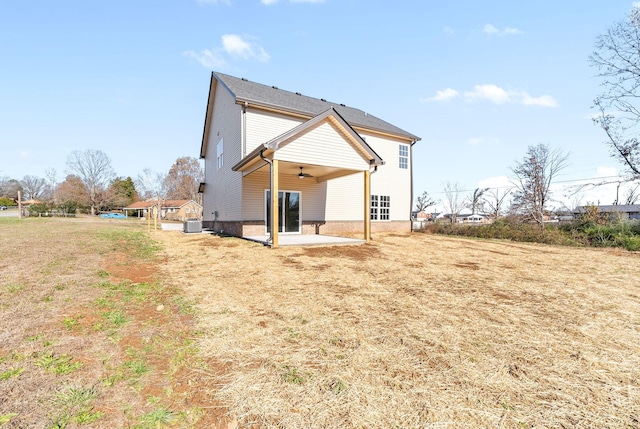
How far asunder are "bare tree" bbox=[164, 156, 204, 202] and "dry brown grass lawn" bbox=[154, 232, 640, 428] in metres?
54.8

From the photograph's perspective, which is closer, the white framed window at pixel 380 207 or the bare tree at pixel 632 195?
the white framed window at pixel 380 207

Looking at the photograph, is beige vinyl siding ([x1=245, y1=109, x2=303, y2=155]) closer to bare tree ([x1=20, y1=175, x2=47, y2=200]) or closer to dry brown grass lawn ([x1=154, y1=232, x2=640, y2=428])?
Answer: dry brown grass lawn ([x1=154, y1=232, x2=640, y2=428])

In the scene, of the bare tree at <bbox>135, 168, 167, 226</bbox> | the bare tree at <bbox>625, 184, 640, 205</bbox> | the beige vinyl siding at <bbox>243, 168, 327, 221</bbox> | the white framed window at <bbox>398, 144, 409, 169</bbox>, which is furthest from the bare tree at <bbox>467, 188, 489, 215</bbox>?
the bare tree at <bbox>135, 168, 167, 226</bbox>

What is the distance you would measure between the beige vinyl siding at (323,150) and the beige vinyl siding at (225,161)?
Result: 3862 mm

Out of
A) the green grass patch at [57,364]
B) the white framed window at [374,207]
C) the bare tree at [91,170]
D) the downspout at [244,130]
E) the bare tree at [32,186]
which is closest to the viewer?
the green grass patch at [57,364]

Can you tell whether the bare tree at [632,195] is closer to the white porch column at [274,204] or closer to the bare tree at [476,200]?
the bare tree at [476,200]

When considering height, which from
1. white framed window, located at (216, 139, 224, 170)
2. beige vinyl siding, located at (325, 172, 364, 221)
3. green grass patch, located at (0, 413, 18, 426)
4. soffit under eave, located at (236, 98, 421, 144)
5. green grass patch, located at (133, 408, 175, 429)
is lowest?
green grass patch, located at (133, 408, 175, 429)

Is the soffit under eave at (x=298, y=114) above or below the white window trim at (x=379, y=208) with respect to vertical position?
above

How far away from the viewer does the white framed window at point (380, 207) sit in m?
16.1

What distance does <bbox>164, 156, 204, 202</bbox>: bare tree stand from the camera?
54.3m

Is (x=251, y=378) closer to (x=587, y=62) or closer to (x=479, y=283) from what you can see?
(x=479, y=283)

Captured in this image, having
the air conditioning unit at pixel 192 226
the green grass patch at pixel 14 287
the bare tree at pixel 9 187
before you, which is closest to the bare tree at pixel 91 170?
the bare tree at pixel 9 187

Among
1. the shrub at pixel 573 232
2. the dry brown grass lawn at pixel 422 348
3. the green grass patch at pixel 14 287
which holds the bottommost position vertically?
the dry brown grass lawn at pixel 422 348

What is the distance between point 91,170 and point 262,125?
5374 centimetres
